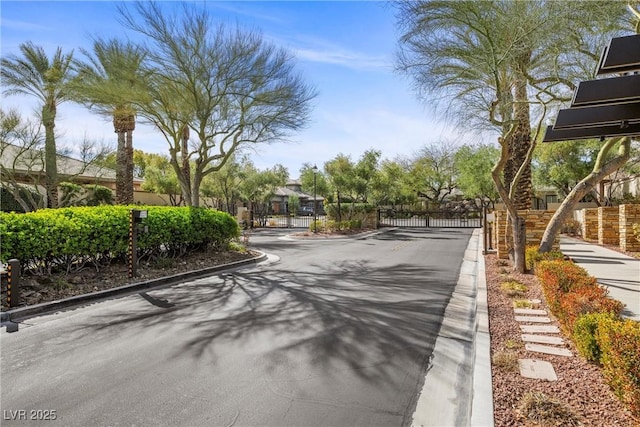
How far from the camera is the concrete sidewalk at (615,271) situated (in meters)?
5.91

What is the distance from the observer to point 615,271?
8531mm

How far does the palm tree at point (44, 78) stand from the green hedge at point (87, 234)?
9.52m

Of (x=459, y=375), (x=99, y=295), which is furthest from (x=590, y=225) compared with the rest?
(x=99, y=295)

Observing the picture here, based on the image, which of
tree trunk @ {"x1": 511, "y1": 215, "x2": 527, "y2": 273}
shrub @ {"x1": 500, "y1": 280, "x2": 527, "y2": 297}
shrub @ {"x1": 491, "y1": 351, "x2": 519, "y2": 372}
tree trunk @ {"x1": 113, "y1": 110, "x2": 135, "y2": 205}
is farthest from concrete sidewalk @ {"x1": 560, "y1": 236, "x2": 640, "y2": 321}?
tree trunk @ {"x1": 113, "y1": 110, "x2": 135, "y2": 205}

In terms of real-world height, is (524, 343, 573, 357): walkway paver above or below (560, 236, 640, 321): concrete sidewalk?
below

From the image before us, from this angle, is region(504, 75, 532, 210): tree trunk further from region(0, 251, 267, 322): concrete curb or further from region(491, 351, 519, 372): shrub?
region(0, 251, 267, 322): concrete curb

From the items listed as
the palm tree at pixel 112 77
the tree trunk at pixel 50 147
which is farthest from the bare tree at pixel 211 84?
the tree trunk at pixel 50 147

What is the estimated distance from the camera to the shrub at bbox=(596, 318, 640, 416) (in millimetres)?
2619

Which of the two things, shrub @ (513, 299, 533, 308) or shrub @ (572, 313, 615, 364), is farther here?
shrub @ (513, 299, 533, 308)

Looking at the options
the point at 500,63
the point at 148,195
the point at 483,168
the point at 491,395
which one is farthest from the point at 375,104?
the point at 148,195

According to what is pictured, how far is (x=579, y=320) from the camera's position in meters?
3.78

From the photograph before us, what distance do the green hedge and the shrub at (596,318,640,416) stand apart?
27.1ft

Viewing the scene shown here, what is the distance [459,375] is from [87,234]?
7287 millimetres

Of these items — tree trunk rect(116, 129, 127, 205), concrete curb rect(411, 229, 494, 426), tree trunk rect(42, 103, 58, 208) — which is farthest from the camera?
tree trunk rect(116, 129, 127, 205)
